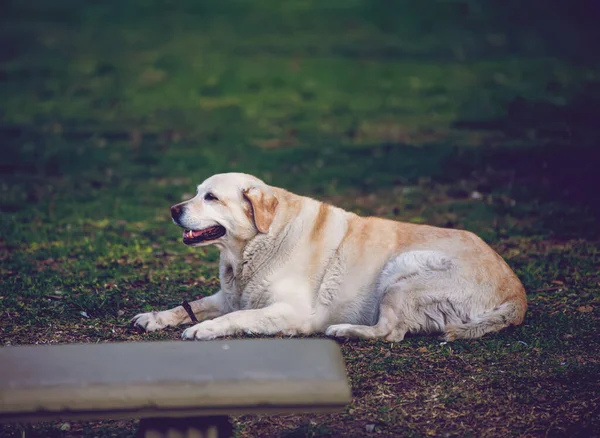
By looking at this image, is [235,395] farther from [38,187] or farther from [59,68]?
[59,68]

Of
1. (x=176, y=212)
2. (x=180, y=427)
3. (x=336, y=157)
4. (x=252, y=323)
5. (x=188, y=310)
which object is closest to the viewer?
(x=180, y=427)

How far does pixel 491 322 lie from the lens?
6055 millimetres

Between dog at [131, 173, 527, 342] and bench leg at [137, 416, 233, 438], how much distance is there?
1.79m

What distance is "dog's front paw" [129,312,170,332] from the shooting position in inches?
246

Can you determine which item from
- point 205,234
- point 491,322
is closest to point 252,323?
point 205,234

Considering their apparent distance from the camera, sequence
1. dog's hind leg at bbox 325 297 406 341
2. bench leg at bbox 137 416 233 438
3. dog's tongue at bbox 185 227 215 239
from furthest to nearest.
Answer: dog's tongue at bbox 185 227 215 239
dog's hind leg at bbox 325 297 406 341
bench leg at bbox 137 416 233 438

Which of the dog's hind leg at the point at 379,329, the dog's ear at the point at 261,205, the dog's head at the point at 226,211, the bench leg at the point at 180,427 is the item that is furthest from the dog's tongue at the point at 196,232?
the bench leg at the point at 180,427

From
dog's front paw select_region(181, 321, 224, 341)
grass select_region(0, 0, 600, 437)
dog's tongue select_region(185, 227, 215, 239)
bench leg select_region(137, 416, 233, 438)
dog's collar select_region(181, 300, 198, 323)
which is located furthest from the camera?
dog's collar select_region(181, 300, 198, 323)

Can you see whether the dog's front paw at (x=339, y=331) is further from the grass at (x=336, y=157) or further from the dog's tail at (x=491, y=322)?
the dog's tail at (x=491, y=322)

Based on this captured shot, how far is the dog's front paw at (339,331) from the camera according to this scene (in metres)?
5.99

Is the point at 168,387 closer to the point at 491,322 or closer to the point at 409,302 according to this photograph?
the point at 409,302

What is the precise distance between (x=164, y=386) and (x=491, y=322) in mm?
2946

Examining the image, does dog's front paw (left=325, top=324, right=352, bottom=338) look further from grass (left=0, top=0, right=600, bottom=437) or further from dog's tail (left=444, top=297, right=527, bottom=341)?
dog's tail (left=444, top=297, right=527, bottom=341)

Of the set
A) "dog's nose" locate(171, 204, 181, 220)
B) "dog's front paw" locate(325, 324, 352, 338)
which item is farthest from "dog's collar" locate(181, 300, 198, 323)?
"dog's front paw" locate(325, 324, 352, 338)
